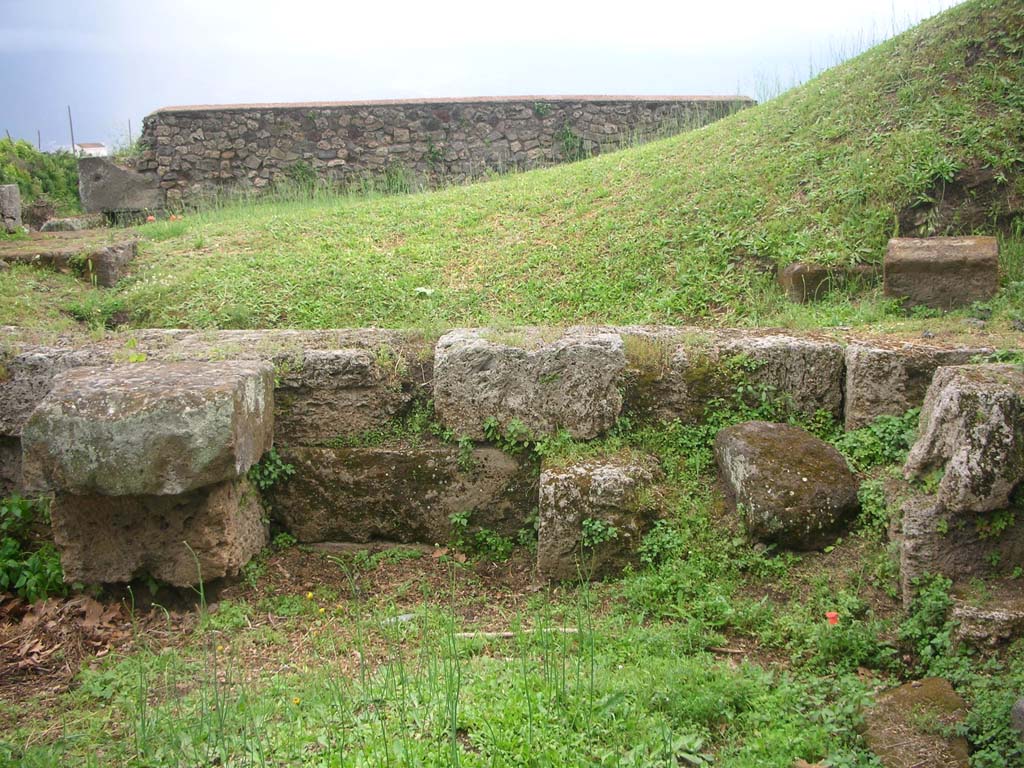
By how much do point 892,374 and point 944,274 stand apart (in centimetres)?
146

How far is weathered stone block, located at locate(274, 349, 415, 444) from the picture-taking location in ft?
16.1

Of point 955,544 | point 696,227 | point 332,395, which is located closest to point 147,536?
point 332,395

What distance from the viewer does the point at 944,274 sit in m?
5.53

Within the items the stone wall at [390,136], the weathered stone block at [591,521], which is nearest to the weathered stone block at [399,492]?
the weathered stone block at [591,521]

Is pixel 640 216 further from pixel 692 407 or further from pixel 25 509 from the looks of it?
pixel 25 509

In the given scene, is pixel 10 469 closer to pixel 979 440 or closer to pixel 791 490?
pixel 791 490

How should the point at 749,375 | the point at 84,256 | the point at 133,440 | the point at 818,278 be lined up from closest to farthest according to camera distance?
the point at 133,440 < the point at 749,375 < the point at 818,278 < the point at 84,256

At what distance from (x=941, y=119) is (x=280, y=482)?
581 centimetres

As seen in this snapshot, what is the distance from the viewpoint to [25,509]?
15.7 ft

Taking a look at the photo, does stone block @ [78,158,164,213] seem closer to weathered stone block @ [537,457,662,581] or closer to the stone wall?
the stone wall

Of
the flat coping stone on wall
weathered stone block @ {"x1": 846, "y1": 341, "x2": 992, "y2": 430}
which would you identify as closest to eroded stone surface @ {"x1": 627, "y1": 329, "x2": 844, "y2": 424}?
weathered stone block @ {"x1": 846, "y1": 341, "x2": 992, "y2": 430}

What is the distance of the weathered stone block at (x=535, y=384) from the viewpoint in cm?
462

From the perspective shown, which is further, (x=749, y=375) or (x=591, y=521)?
(x=749, y=375)

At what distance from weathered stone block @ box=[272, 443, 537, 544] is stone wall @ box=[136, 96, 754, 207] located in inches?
348
